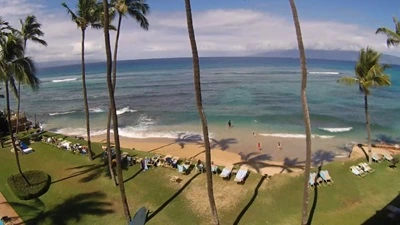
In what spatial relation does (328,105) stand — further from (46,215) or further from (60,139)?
(46,215)

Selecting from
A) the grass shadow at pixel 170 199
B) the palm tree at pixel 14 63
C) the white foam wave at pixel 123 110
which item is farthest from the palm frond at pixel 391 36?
the white foam wave at pixel 123 110

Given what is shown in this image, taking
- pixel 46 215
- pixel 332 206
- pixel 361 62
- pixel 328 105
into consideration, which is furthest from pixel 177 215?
pixel 328 105

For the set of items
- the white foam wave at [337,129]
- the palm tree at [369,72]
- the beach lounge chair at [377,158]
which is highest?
the palm tree at [369,72]

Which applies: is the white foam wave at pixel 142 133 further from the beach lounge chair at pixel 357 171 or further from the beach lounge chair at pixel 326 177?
the beach lounge chair at pixel 357 171

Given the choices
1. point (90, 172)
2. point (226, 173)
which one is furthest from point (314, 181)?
point (90, 172)

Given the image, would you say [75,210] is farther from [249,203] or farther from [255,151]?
[255,151]
